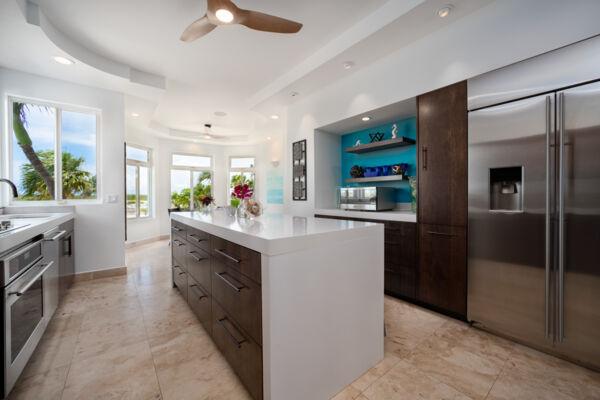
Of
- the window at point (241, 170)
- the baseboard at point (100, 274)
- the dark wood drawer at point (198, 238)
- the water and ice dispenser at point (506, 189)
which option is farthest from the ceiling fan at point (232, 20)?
the window at point (241, 170)

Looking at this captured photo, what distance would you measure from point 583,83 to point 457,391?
200 centimetres

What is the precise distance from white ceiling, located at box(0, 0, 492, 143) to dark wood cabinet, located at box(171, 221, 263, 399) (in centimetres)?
214

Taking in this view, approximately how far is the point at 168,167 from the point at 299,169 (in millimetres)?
4550

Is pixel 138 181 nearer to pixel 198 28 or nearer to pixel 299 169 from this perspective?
pixel 299 169

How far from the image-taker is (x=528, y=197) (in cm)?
175

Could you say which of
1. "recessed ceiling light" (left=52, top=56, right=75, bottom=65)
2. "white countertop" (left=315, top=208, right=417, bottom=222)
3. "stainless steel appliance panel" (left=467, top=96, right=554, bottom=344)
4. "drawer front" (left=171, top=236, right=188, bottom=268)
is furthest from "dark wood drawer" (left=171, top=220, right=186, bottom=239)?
"stainless steel appliance panel" (left=467, top=96, right=554, bottom=344)

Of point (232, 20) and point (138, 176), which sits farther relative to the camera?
point (138, 176)

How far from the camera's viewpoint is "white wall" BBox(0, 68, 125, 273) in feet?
10.5

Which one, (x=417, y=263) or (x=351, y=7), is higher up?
(x=351, y=7)

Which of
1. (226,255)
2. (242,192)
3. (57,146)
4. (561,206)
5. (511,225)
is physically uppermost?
(57,146)

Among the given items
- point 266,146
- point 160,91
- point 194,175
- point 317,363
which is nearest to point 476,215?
point 317,363

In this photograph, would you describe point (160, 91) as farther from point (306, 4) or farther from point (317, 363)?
point (317, 363)

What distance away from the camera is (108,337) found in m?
1.93

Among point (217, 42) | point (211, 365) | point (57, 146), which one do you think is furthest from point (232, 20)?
point (57, 146)
